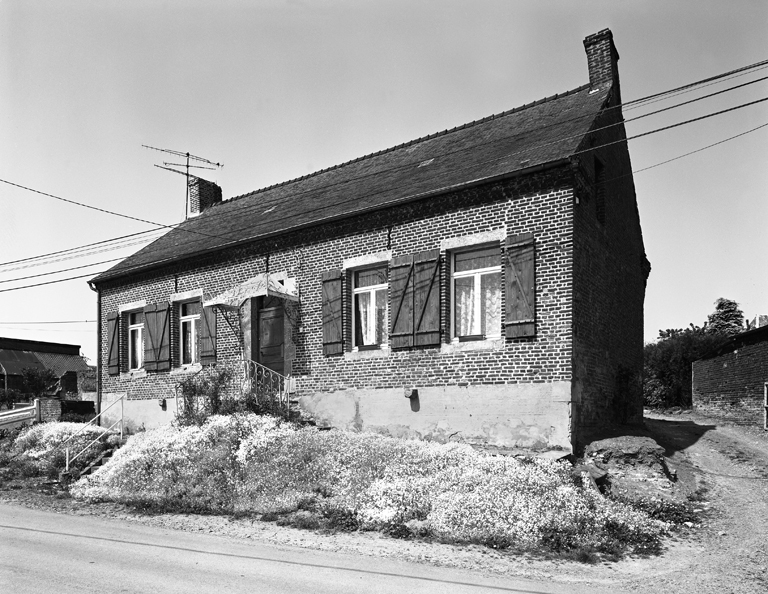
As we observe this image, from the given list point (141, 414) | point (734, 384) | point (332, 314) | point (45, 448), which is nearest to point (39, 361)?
point (141, 414)

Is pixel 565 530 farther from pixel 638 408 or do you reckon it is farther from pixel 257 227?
pixel 257 227

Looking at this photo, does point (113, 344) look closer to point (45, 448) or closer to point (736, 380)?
point (45, 448)

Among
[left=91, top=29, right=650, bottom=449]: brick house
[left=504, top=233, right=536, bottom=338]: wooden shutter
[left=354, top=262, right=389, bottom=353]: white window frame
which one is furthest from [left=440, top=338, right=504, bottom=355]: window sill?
[left=354, top=262, right=389, bottom=353]: white window frame

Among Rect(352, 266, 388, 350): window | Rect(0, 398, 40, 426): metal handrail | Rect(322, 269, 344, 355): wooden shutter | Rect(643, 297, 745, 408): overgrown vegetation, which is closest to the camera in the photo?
Rect(352, 266, 388, 350): window

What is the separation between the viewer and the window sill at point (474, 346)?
39.5ft

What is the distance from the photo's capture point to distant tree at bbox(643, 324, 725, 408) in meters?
27.4

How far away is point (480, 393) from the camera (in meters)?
12.1

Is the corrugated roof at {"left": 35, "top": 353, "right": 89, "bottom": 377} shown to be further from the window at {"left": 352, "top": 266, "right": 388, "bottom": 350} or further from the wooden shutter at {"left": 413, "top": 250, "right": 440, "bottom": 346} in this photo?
the wooden shutter at {"left": 413, "top": 250, "right": 440, "bottom": 346}

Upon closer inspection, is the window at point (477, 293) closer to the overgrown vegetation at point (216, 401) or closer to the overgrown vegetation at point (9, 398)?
the overgrown vegetation at point (216, 401)

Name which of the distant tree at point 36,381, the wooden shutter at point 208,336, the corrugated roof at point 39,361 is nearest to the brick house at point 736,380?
the wooden shutter at point 208,336

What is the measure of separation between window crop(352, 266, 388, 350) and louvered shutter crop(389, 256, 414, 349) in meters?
0.51

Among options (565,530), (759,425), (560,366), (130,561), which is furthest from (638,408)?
(130,561)

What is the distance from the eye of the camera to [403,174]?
15.7m

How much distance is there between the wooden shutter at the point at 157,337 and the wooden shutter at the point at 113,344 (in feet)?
4.73
